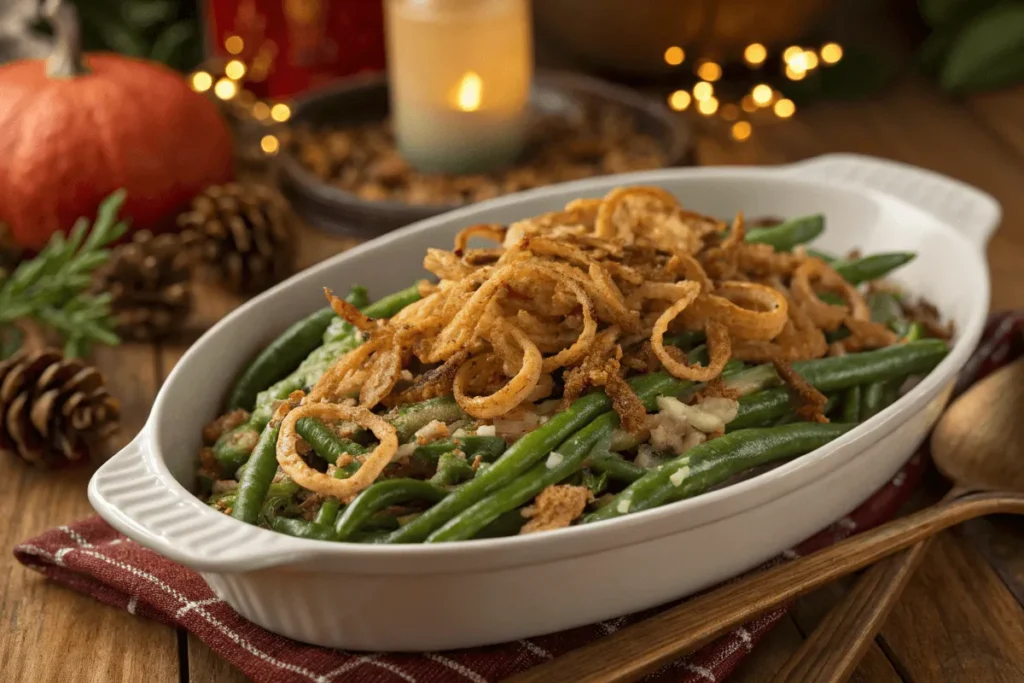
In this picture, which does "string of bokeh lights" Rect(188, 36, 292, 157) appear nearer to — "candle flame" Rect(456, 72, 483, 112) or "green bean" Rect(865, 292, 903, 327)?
"candle flame" Rect(456, 72, 483, 112)

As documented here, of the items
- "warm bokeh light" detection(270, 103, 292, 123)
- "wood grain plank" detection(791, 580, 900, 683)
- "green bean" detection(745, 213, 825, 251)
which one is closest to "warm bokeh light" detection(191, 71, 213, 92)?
"warm bokeh light" detection(270, 103, 292, 123)

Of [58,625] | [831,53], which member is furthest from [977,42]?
[58,625]

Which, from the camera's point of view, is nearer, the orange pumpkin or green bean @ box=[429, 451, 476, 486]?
green bean @ box=[429, 451, 476, 486]

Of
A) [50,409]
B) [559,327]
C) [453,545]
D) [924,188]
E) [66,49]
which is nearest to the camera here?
[453,545]

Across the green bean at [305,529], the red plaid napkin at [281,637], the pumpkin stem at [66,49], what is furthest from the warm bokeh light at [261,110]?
the green bean at [305,529]

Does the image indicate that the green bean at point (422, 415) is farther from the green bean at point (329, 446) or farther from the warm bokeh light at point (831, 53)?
the warm bokeh light at point (831, 53)

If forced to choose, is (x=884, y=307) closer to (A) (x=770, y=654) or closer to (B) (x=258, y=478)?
(A) (x=770, y=654)

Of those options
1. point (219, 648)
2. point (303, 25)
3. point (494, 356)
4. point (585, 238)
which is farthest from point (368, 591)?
point (303, 25)
